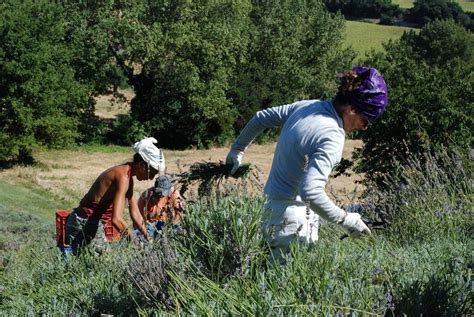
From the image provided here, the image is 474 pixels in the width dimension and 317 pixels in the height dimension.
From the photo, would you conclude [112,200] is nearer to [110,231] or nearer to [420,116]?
[110,231]

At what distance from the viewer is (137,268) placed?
405 centimetres

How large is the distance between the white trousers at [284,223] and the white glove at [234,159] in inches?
33.1

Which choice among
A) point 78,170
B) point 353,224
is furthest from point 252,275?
point 78,170

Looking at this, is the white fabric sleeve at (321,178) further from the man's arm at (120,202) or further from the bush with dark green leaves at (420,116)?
the bush with dark green leaves at (420,116)

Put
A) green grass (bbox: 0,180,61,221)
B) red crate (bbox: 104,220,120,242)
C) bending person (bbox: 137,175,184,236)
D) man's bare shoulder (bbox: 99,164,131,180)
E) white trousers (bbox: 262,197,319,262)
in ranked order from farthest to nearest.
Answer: green grass (bbox: 0,180,61,221) < red crate (bbox: 104,220,120,242) < man's bare shoulder (bbox: 99,164,131,180) < bending person (bbox: 137,175,184,236) < white trousers (bbox: 262,197,319,262)

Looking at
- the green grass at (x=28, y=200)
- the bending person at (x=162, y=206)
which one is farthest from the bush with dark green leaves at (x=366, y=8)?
the bending person at (x=162, y=206)

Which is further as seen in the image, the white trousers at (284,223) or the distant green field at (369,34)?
the distant green field at (369,34)

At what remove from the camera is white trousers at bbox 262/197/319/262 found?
3957 millimetres

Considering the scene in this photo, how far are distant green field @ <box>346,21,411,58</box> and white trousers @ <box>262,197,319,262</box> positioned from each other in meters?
64.0

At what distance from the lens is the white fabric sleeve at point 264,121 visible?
14.4ft

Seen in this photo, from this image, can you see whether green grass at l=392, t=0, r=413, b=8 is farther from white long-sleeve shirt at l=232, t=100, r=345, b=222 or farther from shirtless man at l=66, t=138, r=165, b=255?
white long-sleeve shirt at l=232, t=100, r=345, b=222

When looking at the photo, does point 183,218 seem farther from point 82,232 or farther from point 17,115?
point 17,115

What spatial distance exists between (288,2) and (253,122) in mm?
43281

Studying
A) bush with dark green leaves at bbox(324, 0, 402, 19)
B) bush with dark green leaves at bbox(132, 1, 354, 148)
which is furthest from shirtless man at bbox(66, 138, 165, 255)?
bush with dark green leaves at bbox(324, 0, 402, 19)
